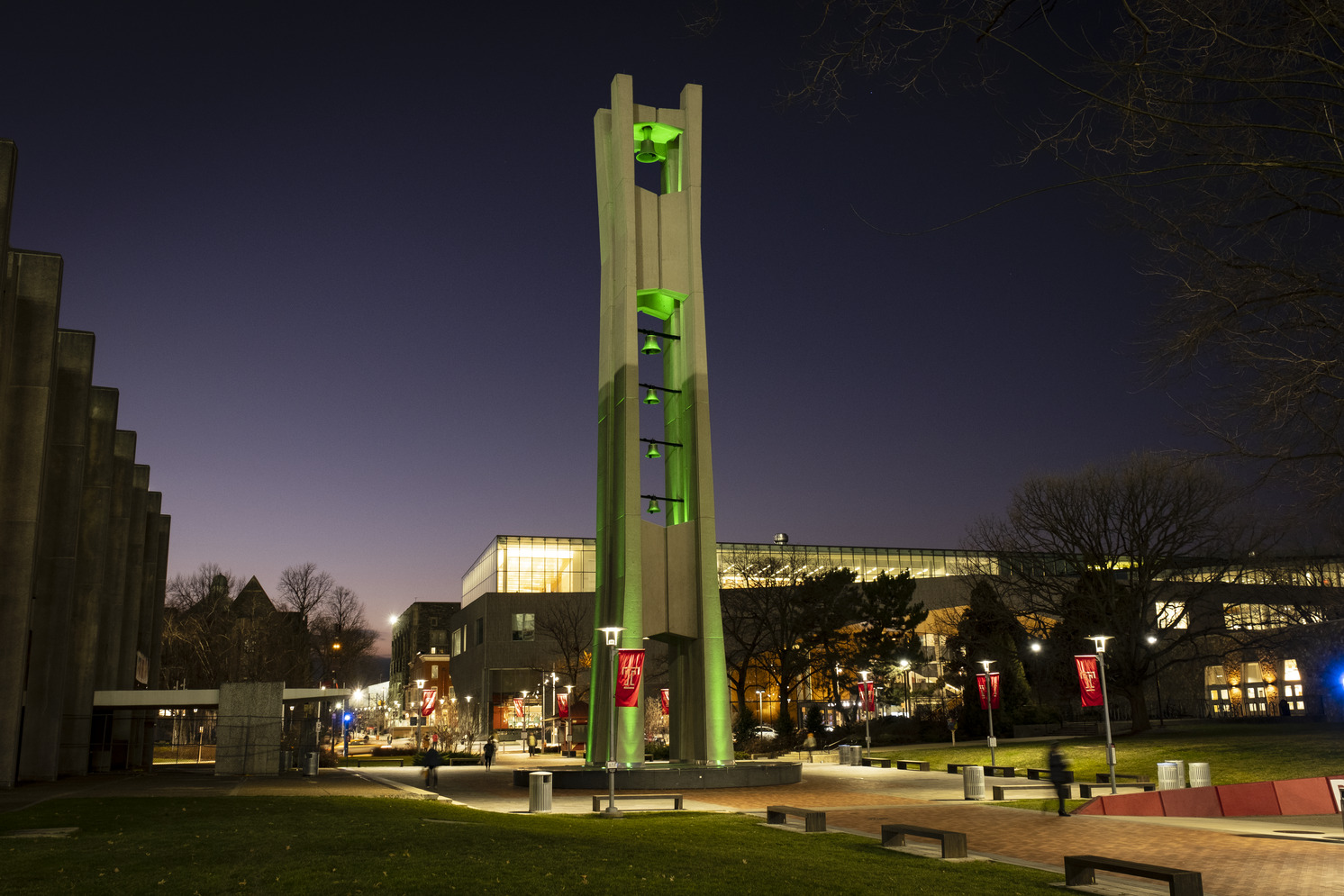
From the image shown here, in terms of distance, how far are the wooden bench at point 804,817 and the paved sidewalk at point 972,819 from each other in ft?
3.44

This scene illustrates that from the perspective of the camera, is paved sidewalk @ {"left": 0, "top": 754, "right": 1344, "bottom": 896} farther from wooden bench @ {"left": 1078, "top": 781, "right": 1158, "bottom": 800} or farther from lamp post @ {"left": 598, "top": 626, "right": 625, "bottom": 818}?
wooden bench @ {"left": 1078, "top": 781, "right": 1158, "bottom": 800}

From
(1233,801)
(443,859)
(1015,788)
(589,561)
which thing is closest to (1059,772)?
(1233,801)

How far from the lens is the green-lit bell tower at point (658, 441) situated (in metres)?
31.5

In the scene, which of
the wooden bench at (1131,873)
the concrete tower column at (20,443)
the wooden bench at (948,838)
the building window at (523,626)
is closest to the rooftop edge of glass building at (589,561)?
the building window at (523,626)

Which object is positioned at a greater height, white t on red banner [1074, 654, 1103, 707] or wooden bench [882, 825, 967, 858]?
white t on red banner [1074, 654, 1103, 707]

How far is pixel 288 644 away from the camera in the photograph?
91.6m

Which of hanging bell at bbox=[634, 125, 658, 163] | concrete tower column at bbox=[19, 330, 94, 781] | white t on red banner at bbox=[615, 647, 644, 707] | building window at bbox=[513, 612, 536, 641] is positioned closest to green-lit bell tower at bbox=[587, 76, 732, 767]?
hanging bell at bbox=[634, 125, 658, 163]

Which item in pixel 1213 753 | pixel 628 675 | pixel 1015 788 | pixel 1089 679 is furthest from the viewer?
pixel 1213 753

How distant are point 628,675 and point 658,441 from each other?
363 inches

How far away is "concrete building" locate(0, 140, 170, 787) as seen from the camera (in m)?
30.1

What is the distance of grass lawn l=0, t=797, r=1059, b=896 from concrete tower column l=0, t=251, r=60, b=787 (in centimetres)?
1190

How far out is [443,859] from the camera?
13.2m

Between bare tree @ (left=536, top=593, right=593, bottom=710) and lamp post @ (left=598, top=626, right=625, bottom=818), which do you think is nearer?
lamp post @ (left=598, top=626, right=625, bottom=818)

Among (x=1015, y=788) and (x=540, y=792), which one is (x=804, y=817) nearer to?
(x=540, y=792)
